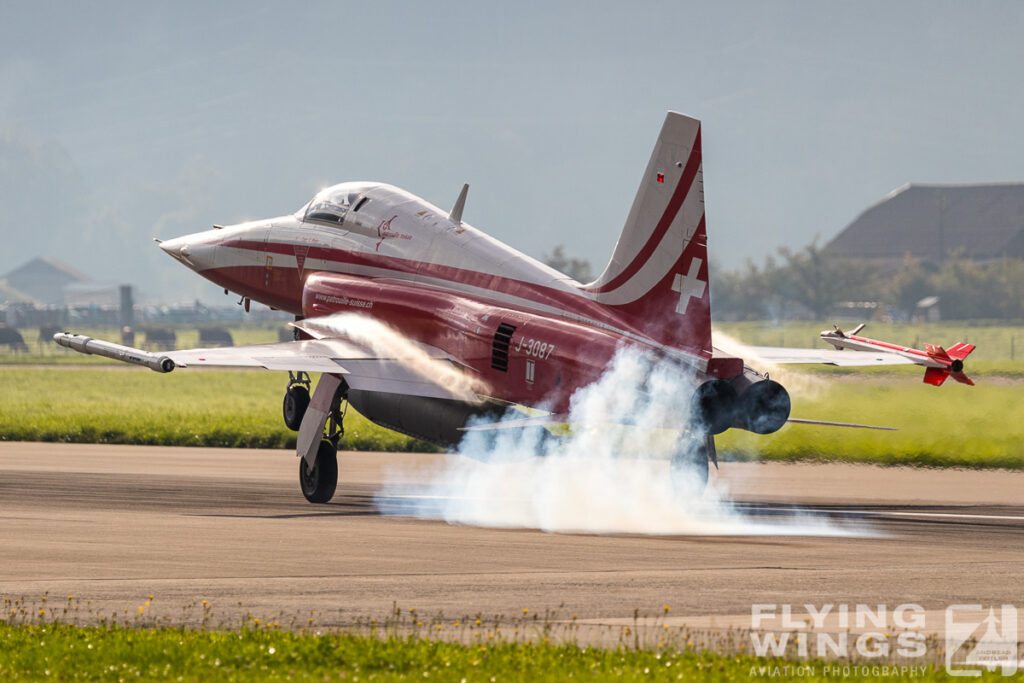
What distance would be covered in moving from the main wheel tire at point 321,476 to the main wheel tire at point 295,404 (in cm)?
256

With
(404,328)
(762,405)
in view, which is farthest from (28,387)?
(762,405)

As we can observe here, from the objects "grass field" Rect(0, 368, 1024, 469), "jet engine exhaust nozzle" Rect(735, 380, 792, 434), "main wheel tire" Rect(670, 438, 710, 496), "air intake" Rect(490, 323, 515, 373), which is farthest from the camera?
"grass field" Rect(0, 368, 1024, 469)

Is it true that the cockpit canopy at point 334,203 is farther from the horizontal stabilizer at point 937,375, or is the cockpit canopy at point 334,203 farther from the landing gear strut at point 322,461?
the horizontal stabilizer at point 937,375

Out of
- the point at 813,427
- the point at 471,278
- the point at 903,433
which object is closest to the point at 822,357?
the point at 471,278

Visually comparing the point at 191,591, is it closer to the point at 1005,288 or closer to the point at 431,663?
the point at 431,663

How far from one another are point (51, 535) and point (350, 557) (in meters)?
4.59

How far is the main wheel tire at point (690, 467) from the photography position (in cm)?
2100

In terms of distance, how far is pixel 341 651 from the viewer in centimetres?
1212

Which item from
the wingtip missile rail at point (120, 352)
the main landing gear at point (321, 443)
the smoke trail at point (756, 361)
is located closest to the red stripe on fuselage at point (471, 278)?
the smoke trail at point (756, 361)

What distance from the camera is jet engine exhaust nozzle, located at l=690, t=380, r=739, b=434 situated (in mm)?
19734

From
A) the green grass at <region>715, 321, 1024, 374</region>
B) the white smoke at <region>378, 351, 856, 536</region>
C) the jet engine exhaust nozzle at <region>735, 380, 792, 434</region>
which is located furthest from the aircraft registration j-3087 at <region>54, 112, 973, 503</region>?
the green grass at <region>715, 321, 1024, 374</region>

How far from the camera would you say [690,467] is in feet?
70.4

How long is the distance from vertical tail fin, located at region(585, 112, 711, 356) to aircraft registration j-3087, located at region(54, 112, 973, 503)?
21 mm

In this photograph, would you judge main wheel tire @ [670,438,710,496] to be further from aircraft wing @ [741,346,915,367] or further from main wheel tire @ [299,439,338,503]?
main wheel tire @ [299,439,338,503]
